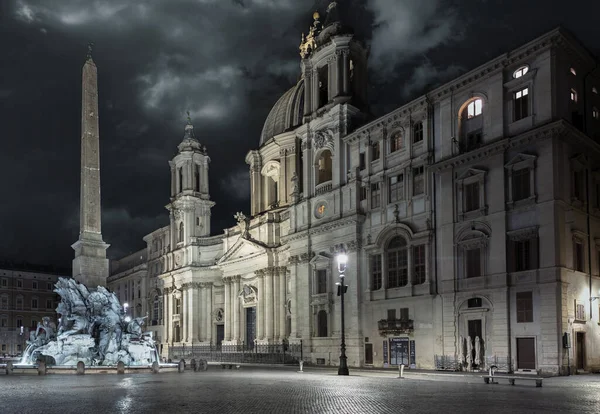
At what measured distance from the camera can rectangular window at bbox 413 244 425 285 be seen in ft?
154

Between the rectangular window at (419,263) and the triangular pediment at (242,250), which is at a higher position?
the triangular pediment at (242,250)

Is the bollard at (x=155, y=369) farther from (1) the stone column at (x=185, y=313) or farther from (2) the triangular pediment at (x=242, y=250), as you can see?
(1) the stone column at (x=185, y=313)

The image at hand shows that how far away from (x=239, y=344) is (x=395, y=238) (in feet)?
106

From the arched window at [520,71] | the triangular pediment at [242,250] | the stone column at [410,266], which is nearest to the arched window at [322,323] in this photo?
the stone column at [410,266]

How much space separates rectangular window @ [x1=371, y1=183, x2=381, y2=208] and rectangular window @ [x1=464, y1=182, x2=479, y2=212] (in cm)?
884

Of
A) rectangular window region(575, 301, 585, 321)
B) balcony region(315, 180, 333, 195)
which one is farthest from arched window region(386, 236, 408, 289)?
rectangular window region(575, 301, 585, 321)

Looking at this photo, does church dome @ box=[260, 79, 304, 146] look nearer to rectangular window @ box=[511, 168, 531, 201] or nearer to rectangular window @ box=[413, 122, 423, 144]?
rectangular window @ box=[413, 122, 423, 144]

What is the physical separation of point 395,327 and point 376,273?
4.79 metres

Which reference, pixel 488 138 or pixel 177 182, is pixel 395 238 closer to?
pixel 488 138

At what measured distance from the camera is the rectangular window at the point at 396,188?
49.5 metres

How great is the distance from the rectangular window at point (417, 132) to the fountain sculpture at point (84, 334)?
23505mm

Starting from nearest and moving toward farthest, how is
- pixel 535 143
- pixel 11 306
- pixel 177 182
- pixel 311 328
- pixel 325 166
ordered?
pixel 535 143
pixel 311 328
pixel 325 166
pixel 177 182
pixel 11 306

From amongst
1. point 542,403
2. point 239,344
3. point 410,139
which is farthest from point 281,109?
point 542,403

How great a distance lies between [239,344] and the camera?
249ft
